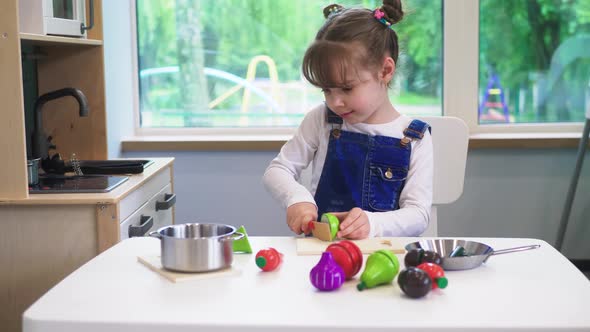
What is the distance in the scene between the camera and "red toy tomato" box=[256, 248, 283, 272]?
1107mm

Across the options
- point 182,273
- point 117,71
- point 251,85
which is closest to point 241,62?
point 251,85

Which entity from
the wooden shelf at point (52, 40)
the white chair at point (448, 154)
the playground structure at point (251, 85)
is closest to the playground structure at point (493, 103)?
the playground structure at point (251, 85)

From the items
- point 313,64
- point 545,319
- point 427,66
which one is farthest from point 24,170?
point 427,66

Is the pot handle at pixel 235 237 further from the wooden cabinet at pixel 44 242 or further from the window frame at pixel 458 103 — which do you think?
the window frame at pixel 458 103

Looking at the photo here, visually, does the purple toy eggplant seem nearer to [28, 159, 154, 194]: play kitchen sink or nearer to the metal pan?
the metal pan

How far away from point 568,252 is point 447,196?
144 cm

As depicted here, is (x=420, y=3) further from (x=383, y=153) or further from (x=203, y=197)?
(x=383, y=153)

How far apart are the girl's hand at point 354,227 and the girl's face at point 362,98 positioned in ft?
1.09

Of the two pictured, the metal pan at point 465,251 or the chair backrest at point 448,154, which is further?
the chair backrest at point 448,154

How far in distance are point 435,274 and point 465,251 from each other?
0.18 m

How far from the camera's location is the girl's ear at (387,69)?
1.72m

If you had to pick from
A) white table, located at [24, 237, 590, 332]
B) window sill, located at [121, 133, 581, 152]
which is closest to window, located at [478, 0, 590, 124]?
window sill, located at [121, 133, 581, 152]

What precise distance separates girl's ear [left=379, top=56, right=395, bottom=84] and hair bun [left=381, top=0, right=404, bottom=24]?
9 centimetres

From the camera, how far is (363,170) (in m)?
1.73
